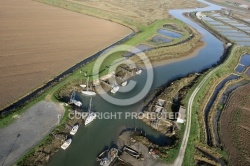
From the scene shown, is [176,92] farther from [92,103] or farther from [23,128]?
[23,128]

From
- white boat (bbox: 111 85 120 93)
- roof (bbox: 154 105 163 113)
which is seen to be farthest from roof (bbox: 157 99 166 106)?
white boat (bbox: 111 85 120 93)

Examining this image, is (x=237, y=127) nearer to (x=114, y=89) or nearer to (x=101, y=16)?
(x=114, y=89)

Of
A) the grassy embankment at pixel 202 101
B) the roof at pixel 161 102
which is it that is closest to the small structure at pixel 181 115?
the grassy embankment at pixel 202 101

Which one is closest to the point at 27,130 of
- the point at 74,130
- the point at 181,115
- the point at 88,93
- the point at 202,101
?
the point at 74,130

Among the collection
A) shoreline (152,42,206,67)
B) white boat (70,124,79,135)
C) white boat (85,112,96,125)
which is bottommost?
white boat (70,124,79,135)

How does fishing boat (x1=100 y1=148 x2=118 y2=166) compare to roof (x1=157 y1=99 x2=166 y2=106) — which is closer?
fishing boat (x1=100 y1=148 x2=118 y2=166)

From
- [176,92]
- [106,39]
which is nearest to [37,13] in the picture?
[106,39]

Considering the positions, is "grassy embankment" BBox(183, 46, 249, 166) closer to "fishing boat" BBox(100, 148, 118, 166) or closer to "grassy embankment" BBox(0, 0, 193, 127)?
"fishing boat" BBox(100, 148, 118, 166)
